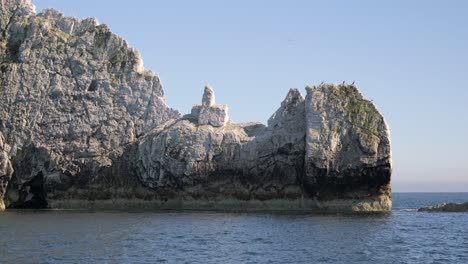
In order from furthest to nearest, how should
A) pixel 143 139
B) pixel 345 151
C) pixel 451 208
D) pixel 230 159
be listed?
1. pixel 451 208
2. pixel 143 139
3. pixel 230 159
4. pixel 345 151

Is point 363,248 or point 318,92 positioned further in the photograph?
point 318,92

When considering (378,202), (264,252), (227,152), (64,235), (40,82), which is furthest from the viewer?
(40,82)

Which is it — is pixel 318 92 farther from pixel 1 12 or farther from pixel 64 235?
pixel 1 12

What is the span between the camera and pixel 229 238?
4916cm

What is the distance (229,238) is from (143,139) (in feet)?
112

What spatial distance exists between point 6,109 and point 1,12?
14118mm

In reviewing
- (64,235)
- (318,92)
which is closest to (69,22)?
(318,92)

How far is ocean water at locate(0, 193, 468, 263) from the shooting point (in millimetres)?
40000

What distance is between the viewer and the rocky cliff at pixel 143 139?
73312 millimetres

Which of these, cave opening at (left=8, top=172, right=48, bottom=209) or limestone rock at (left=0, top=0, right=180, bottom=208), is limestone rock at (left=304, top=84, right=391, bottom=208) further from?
cave opening at (left=8, top=172, right=48, bottom=209)

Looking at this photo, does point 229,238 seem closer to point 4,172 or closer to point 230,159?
point 230,159

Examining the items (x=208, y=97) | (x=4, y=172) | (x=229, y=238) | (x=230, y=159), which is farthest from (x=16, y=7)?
(x=229, y=238)

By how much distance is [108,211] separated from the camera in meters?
74.8

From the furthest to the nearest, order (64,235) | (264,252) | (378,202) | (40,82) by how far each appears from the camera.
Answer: (40,82), (378,202), (64,235), (264,252)
